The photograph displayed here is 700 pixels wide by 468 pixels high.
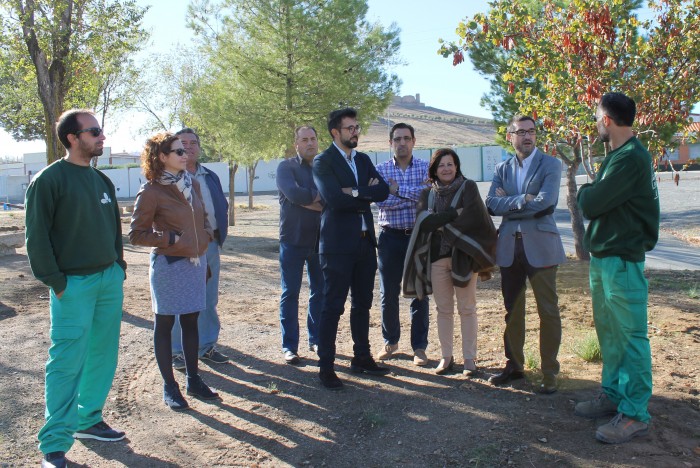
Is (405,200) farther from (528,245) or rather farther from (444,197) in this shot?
(528,245)

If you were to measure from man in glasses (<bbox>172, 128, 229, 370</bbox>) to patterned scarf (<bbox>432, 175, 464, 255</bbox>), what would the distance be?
6.57ft

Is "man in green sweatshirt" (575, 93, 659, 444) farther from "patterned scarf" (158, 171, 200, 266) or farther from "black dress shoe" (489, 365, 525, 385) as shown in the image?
"patterned scarf" (158, 171, 200, 266)

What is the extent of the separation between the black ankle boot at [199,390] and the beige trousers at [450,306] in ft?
6.05

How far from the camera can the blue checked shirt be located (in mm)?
5547

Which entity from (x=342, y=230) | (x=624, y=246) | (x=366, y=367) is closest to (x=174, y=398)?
(x=366, y=367)

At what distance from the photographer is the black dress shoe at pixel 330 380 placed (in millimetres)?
4902

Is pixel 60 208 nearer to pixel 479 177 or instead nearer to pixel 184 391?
pixel 184 391

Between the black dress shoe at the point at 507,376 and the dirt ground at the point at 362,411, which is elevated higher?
the black dress shoe at the point at 507,376

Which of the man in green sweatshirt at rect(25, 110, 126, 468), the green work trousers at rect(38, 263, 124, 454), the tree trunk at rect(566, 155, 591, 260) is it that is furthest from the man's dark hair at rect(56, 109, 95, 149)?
the tree trunk at rect(566, 155, 591, 260)

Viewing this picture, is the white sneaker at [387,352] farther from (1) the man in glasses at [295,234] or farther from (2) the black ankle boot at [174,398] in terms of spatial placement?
(2) the black ankle boot at [174,398]

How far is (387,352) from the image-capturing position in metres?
5.70

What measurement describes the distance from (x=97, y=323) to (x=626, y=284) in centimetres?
335

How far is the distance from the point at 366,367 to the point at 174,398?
1.55 metres

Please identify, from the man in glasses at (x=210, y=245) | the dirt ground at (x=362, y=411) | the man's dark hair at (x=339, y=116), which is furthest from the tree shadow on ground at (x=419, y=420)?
the man's dark hair at (x=339, y=116)
